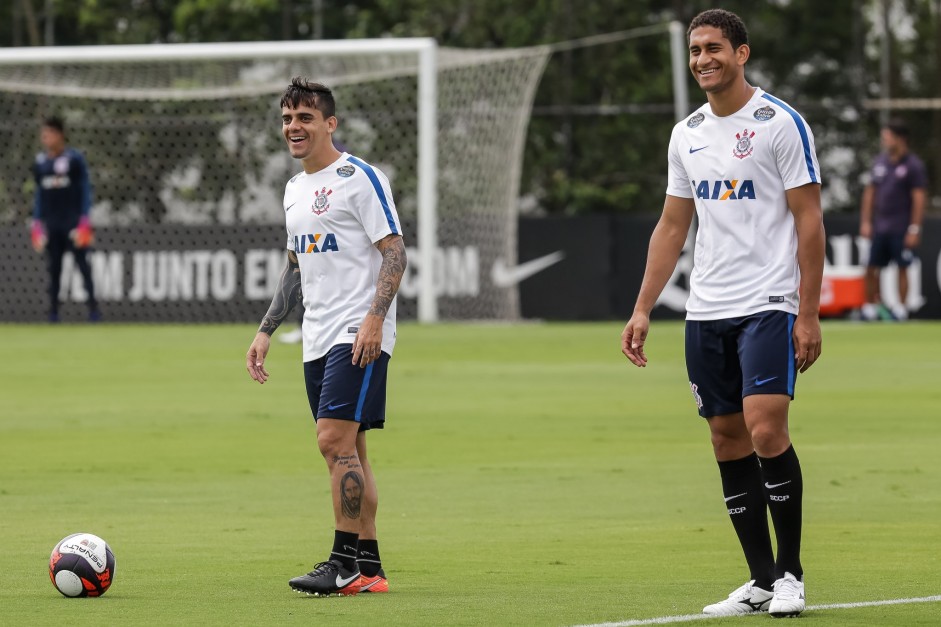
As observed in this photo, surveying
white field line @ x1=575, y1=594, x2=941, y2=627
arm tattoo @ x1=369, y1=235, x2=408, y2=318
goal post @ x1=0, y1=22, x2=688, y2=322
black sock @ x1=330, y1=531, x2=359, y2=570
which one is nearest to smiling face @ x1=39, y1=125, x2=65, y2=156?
goal post @ x1=0, y1=22, x2=688, y2=322

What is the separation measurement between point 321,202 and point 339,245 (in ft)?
0.63

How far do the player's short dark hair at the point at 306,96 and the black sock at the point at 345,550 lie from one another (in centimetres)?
171

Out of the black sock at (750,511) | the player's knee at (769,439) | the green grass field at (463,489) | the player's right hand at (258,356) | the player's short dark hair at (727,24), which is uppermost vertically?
the player's short dark hair at (727,24)

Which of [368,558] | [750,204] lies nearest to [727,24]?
[750,204]

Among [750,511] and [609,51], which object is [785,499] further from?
[609,51]

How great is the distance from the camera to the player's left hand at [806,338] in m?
6.83

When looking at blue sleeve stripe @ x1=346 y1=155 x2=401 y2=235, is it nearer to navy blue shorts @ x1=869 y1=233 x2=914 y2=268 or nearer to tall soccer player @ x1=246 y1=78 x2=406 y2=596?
tall soccer player @ x1=246 y1=78 x2=406 y2=596

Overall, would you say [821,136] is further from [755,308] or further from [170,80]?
[755,308]

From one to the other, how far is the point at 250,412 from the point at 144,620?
855cm

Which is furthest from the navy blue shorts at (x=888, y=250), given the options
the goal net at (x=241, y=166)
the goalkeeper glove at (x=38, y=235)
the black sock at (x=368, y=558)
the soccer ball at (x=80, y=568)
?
the soccer ball at (x=80, y=568)

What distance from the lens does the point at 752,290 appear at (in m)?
6.91

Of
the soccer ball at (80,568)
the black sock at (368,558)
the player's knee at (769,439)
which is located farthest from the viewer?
the black sock at (368,558)

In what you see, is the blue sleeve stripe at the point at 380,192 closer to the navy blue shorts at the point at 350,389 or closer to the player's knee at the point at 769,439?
the navy blue shorts at the point at 350,389

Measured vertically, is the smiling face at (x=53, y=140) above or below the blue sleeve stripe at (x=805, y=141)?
below
